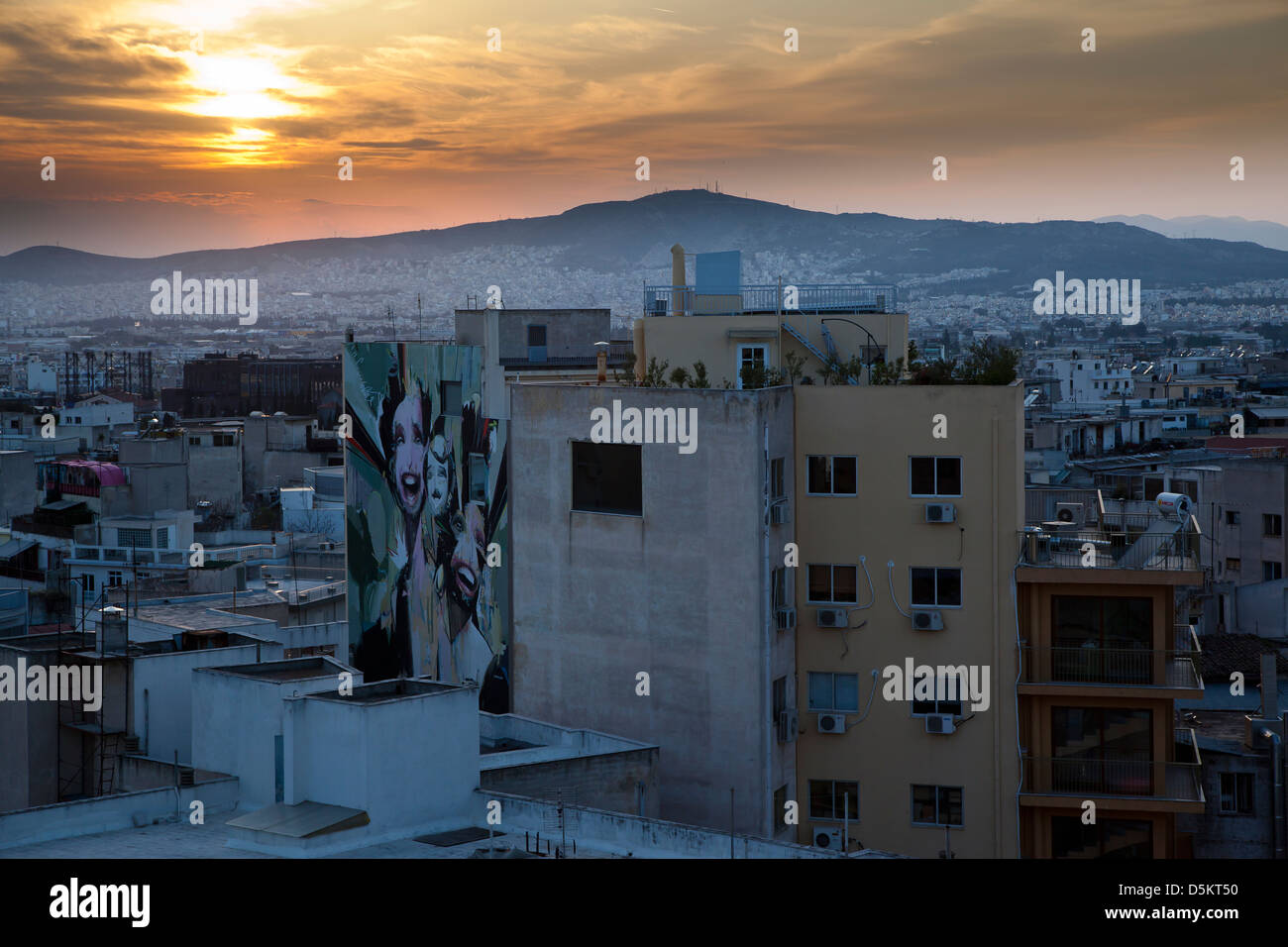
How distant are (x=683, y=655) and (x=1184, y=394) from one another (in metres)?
78.3

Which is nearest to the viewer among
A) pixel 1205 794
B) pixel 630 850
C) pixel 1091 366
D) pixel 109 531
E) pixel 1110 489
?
A: pixel 630 850

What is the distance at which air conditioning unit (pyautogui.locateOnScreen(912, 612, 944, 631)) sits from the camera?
21.1 metres

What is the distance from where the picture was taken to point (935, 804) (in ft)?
69.2

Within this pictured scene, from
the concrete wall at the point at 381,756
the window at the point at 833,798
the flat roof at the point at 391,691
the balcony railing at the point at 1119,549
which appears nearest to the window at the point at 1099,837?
the window at the point at 833,798

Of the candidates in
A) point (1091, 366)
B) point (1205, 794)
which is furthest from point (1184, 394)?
point (1205, 794)

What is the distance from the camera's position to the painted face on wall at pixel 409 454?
28172 mm

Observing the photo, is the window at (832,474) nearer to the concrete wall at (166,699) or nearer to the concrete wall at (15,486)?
the concrete wall at (166,699)

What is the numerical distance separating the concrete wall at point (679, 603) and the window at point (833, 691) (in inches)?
30.1

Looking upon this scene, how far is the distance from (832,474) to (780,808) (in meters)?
4.55

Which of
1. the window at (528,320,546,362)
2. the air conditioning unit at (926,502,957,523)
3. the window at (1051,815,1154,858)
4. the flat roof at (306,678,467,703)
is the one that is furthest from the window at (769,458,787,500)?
the window at (528,320,546,362)

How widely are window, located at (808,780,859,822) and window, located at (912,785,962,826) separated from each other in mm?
796

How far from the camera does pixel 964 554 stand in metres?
21.2

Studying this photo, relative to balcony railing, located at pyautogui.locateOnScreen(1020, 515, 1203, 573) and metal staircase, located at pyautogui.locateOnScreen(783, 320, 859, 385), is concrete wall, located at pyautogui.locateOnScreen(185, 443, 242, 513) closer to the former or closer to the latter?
metal staircase, located at pyautogui.locateOnScreen(783, 320, 859, 385)
